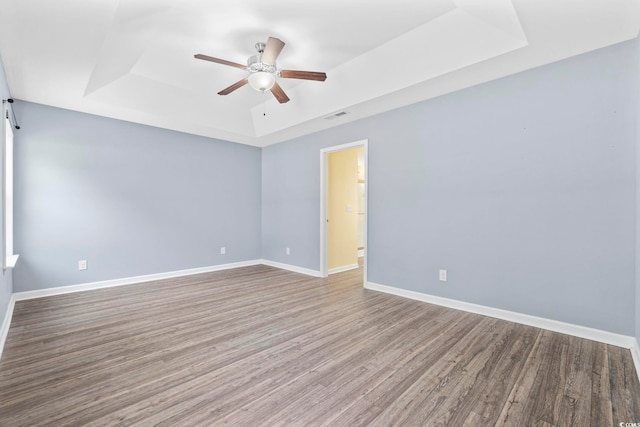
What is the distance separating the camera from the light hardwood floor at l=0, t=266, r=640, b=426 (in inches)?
61.8

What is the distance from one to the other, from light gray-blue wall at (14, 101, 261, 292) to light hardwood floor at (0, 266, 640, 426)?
81 cm

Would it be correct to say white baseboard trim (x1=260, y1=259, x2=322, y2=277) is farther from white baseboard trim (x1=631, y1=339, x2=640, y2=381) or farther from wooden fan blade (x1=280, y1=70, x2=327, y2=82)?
white baseboard trim (x1=631, y1=339, x2=640, y2=381)

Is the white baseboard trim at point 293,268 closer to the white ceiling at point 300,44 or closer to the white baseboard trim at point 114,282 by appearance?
the white baseboard trim at point 114,282

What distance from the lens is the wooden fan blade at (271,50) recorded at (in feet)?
7.92

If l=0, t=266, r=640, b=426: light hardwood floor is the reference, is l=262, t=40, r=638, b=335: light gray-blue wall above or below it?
above

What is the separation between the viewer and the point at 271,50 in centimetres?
254

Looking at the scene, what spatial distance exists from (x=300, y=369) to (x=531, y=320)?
7.40 ft

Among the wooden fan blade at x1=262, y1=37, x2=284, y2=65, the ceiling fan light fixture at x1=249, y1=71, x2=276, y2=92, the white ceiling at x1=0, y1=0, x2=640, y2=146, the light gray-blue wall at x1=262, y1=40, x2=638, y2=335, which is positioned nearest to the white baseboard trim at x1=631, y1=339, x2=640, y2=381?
the light gray-blue wall at x1=262, y1=40, x2=638, y2=335

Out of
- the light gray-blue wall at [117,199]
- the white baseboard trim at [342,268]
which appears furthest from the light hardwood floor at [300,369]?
the white baseboard trim at [342,268]

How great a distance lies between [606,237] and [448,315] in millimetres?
1487

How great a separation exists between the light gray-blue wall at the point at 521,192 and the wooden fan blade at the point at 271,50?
1844 millimetres

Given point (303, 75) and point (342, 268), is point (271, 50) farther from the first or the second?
point (342, 268)

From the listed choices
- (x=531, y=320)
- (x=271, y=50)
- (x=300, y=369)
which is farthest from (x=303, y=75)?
(x=531, y=320)

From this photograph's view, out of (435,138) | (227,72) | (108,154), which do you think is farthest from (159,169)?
(435,138)
